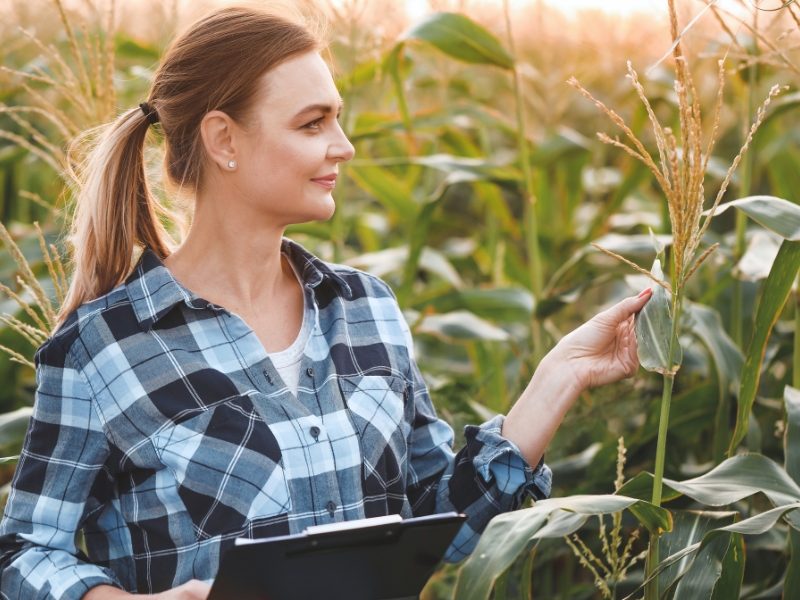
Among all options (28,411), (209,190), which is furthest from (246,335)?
(28,411)

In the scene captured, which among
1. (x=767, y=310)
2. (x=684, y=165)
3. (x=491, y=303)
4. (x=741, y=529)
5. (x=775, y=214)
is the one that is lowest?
(x=741, y=529)

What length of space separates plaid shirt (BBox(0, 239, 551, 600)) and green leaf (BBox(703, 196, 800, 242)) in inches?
18.6

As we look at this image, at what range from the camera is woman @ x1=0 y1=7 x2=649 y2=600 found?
3.79 ft

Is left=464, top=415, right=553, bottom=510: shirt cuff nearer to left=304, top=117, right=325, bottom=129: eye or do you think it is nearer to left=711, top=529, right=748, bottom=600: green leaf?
left=711, top=529, right=748, bottom=600: green leaf

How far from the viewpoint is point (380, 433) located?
1275mm

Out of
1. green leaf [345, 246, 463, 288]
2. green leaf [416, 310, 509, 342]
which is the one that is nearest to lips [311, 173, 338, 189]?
green leaf [416, 310, 509, 342]

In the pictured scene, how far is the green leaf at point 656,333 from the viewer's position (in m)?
1.07

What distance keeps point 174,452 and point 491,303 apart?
3.69 ft

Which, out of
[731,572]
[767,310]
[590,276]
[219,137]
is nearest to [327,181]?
[219,137]

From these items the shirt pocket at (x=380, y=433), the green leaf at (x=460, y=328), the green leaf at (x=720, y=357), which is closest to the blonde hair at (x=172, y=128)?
the shirt pocket at (x=380, y=433)

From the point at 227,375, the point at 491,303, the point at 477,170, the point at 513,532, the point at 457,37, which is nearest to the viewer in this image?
the point at 513,532

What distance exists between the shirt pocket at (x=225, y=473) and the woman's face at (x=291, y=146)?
32 centimetres

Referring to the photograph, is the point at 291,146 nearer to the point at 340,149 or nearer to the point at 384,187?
the point at 340,149

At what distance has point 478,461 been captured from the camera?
1279 millimetres
